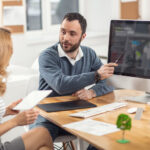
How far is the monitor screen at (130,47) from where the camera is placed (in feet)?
7.58

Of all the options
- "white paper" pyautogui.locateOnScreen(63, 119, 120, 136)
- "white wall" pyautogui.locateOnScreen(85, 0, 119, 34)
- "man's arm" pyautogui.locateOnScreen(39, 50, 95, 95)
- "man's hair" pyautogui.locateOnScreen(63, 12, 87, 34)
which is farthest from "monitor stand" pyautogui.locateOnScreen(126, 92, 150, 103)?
"white wall" pyautogui.locateOnScreen(85, 0, 119, 34)

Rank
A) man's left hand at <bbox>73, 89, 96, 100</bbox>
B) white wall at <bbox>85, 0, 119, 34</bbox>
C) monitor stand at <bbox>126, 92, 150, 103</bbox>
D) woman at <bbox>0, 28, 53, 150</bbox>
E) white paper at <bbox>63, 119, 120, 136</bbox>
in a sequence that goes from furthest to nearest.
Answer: white wall at <bbox>85, 0, 119, 34</bbox>, man's left hand at <bbox>73, 89, 96, 100</bbox>, monitor stand at <bbox>126, 92, 150, 103</bbox>, woman at <bbox>0, 28, 53, 150</bbox>, white paper at <bbox>63, 119, 120, 136</bbox>

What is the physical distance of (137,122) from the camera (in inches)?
77.2

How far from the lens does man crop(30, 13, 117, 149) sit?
244cm

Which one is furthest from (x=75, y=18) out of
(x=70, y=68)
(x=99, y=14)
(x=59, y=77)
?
(x=99, y=14)

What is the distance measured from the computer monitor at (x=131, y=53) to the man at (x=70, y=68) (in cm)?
9

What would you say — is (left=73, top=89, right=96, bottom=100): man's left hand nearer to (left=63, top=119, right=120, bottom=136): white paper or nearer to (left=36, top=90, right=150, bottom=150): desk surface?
(left=36, top=90, right=150, bottom=150): desk surface

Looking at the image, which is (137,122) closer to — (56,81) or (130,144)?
(130,144)

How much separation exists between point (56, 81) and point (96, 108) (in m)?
0.38

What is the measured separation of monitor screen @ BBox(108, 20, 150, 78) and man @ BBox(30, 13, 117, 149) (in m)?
0.09

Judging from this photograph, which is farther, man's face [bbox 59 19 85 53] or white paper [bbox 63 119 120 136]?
man's face [bbox 59 19 85 53]

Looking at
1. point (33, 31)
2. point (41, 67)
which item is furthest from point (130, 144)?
point (33, 31)

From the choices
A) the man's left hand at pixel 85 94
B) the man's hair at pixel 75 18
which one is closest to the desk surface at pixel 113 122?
the man's left hand at pixel 85 94

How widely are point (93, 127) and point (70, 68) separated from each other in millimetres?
841
